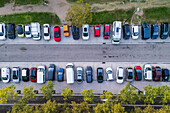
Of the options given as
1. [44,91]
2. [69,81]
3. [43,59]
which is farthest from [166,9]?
[44,91]

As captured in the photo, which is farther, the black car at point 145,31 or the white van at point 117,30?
the black car at point 145,31

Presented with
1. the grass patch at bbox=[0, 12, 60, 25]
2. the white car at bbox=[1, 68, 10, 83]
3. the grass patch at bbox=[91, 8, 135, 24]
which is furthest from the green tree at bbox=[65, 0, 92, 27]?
the white car at bbox=[1, 68, 10, 83]

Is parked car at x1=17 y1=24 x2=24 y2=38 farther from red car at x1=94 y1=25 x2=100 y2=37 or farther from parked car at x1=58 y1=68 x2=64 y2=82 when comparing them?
→ red car at x1=94 y1=25 x2=100 y2=37

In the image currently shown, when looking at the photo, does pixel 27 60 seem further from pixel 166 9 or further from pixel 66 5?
pixel 166 9

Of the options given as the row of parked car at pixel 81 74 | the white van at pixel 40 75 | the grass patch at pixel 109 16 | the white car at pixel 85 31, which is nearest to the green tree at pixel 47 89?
the row of parked car at pixel 81 74

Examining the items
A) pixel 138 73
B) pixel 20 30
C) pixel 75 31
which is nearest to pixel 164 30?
pixel 138 73

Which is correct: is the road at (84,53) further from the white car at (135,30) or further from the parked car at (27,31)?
the white car at (135,30)

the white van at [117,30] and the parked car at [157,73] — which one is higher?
the white van at [117,30]
